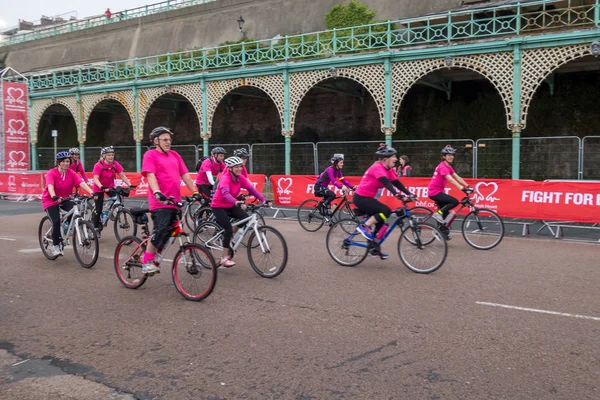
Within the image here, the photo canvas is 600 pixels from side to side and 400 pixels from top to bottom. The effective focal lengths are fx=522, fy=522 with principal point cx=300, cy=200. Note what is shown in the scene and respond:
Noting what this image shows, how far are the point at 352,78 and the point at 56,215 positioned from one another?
42.7 feet

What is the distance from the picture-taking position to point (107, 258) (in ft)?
29.1

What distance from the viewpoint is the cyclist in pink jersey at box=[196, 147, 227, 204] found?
35.5 feet

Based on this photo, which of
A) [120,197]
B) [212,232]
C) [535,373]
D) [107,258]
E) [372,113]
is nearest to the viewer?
[535,373]

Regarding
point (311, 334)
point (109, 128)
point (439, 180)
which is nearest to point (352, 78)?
point (439, 180)

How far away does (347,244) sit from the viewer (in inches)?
320

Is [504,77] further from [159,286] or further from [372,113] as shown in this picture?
[159,286]

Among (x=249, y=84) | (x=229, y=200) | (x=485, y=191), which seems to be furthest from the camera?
(x=249, y=84)

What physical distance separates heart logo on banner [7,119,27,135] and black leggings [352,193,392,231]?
2208 centimetres

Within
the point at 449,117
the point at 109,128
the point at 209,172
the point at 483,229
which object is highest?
the point at 109,128

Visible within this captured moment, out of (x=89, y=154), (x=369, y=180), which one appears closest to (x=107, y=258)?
(x=369, y=180)

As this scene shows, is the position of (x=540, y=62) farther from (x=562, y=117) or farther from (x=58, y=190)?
(x=58, y=190)

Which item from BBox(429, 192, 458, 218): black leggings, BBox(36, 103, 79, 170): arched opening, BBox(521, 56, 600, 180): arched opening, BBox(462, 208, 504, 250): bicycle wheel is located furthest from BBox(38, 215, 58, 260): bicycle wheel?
BBox(36, 103, 79, 170): arched opening

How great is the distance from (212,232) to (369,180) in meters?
2.51

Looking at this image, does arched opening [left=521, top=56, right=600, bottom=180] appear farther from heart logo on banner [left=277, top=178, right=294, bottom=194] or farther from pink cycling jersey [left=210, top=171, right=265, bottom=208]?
pink cycling jersey [left=210, top=171, right=265, bottom=208]
